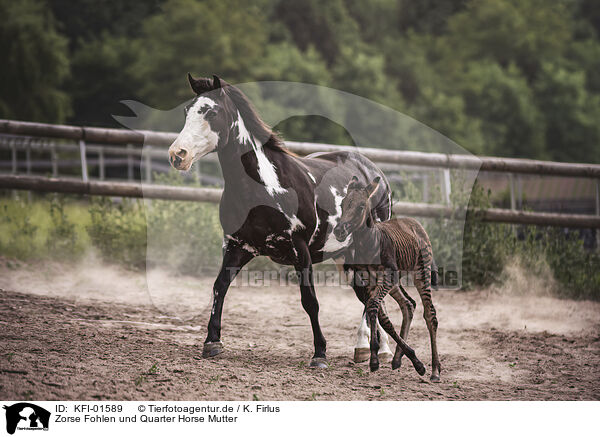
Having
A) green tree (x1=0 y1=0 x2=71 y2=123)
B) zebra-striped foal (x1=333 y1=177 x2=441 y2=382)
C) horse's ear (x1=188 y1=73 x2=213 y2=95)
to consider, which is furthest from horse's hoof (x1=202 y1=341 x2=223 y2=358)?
green tree (x1=0 y1=0 x2=71 y2=123)

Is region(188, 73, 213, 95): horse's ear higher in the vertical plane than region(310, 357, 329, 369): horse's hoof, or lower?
higher

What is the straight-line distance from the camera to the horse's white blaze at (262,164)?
175 inches

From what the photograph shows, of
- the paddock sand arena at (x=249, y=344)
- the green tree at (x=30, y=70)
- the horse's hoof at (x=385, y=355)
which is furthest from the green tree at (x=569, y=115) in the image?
the horse's hoof at (x=385, y=355)

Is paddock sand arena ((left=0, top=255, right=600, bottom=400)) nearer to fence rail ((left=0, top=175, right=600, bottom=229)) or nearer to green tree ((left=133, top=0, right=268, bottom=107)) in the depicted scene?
fence rail ((left=0, top=175, right=600, bottom=229))

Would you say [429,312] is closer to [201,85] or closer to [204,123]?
[204,123]

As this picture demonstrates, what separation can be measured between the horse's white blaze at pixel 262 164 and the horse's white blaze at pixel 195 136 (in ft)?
0.76

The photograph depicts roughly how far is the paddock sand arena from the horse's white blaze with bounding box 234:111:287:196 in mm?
1311

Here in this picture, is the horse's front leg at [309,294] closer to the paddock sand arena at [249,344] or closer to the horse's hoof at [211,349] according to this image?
the paddock sand arena at [249,344]

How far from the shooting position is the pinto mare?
4301mm

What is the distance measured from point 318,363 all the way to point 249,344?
33.8 inches

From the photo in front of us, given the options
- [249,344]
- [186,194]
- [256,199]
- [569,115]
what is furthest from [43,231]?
[569,115]
